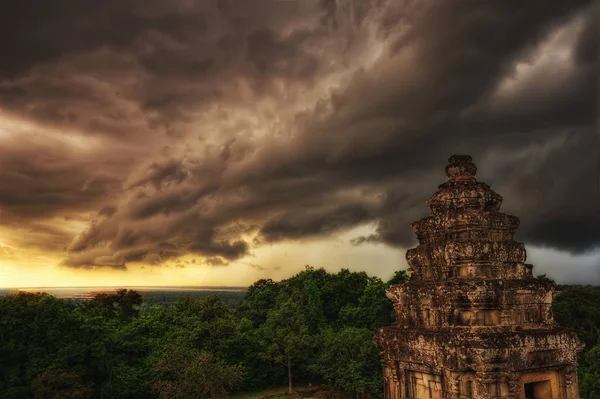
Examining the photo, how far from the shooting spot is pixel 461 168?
560 inches

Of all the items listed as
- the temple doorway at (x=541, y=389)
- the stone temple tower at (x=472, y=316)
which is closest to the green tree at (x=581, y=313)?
the temple doorway at (x=541, y=389)

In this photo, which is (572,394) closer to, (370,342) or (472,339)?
(472,339)

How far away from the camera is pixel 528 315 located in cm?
1313

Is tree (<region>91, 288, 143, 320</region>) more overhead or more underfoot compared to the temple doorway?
more overhead

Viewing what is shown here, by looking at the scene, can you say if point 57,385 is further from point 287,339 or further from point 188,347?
point 287,339

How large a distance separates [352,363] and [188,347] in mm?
12463

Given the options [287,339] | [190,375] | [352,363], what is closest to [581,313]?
[352,363]

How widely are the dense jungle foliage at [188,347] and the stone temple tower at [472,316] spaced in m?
17.7

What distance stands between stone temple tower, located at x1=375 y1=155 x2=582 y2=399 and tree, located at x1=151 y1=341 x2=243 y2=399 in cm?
2211

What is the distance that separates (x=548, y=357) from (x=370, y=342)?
26.3 metres

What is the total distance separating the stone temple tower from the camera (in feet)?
40.5

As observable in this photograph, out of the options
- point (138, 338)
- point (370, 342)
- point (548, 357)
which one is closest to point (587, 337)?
point (370, 342)

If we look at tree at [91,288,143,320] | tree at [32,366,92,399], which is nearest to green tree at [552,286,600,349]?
tree at [32,366,92,399]

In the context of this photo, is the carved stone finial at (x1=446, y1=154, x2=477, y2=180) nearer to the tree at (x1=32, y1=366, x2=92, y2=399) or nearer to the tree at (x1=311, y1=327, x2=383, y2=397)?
the tree at (x1=311, y1=327, x2=383, y2=397)
